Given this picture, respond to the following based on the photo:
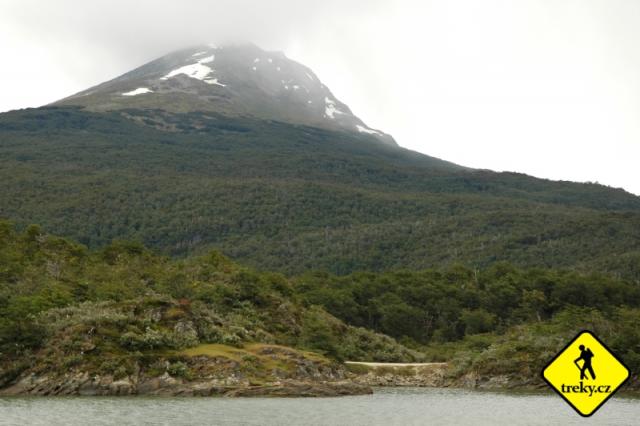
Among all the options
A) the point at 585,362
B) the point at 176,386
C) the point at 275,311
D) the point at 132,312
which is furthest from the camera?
the point at 275,311

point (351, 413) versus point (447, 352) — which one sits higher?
point (351, 413)

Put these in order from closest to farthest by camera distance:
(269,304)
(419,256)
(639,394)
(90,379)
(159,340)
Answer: (90,379)
(159,340)
(639,394)
(269,304)
(419,256)

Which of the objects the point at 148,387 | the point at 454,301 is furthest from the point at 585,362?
the point at 454,301

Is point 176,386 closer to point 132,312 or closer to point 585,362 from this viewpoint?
point 132,312

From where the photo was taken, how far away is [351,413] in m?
42.6

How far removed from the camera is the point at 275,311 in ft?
249

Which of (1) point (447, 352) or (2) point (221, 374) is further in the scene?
(1) point (447, 352)

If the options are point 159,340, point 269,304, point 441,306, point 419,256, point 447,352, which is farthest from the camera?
point 419,256

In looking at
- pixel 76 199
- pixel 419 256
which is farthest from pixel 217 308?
pixel 76 199

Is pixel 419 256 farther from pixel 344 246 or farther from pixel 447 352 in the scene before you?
pixel 447 352

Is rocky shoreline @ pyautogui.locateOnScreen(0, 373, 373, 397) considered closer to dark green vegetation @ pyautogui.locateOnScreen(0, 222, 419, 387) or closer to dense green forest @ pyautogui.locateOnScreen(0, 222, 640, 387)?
dark green vegetation @ pyautogui.locateOnScreen(0, 222, 419, 387)

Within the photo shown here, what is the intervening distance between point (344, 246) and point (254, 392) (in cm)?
12622

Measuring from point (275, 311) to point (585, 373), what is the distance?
219 ft

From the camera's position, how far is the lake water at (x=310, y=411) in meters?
37.4
